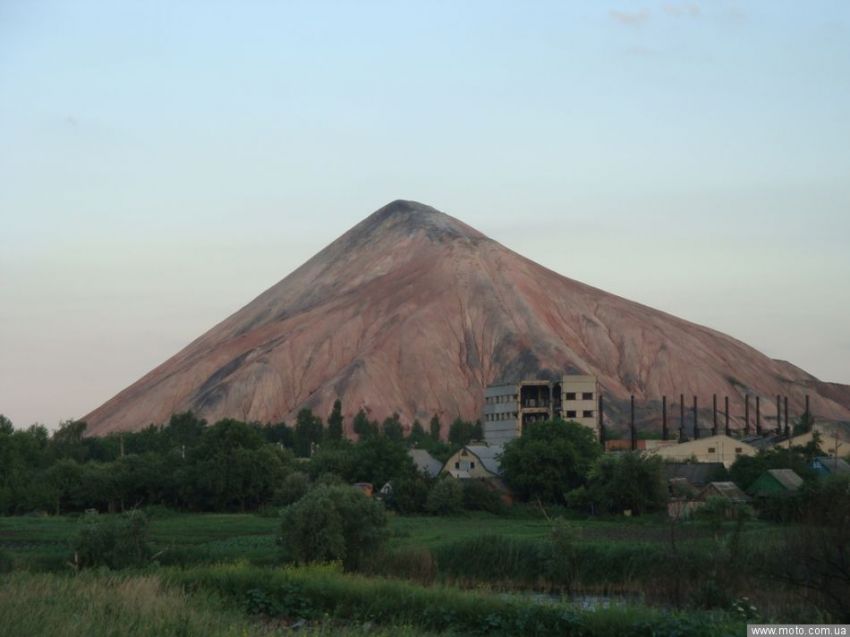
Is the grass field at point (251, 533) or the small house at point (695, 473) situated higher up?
the small house at point (695, 473)

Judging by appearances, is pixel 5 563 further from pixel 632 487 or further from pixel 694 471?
pixel 694 471

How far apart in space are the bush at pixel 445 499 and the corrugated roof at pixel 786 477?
47.2ft

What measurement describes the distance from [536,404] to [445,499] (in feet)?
130

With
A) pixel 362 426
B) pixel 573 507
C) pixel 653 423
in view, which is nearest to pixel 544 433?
pixel 573 507

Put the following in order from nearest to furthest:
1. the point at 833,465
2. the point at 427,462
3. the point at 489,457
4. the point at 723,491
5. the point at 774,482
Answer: the point at 723,491, the point at 774,482, the point at 833,465, the point at 489,457, the point at 427,462

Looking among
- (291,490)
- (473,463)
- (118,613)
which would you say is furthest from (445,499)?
(118,613)

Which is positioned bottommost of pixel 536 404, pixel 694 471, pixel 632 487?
pixel 632 487

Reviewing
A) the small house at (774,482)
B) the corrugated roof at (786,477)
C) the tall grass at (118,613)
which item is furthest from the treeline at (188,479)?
the tall grass at (118,613)

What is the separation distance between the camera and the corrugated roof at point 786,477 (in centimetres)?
5475

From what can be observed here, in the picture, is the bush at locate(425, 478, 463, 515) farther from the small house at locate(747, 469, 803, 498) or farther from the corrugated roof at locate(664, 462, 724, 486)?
the small house at locate(747, 469, 803, 498)

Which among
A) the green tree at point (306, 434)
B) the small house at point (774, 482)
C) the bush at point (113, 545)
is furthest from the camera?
the green tree at point (306, 434)

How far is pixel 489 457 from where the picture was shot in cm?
6712

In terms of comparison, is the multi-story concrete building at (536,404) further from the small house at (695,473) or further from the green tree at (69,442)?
the green tree at (69,442)

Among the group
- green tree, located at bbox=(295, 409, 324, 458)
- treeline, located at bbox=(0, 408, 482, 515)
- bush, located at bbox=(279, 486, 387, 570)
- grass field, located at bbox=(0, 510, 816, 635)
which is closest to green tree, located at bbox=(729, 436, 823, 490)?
grass field, located at bbox=(0, 510, 816, 635)
